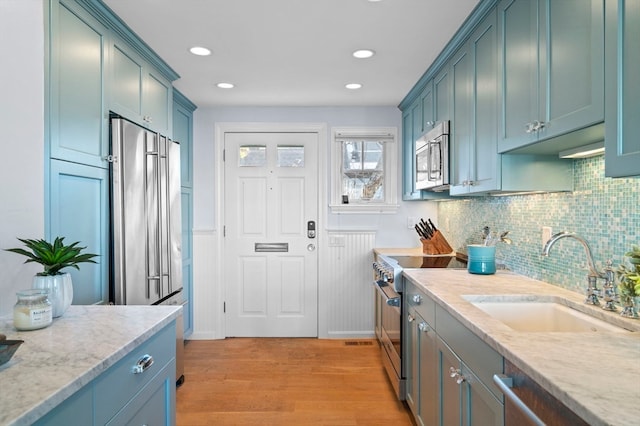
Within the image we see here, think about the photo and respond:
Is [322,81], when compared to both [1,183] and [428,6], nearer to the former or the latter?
[428,6]

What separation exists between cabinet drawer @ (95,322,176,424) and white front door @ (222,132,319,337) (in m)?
2.41

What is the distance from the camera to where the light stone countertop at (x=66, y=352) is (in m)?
0.87

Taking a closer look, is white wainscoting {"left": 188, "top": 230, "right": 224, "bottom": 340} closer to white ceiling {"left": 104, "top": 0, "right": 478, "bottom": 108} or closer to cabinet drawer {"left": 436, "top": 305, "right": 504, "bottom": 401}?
white ceiling {"left": 104, "top": 0, "right": 478, "bottom": 108}

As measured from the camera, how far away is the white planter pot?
4.66 ft

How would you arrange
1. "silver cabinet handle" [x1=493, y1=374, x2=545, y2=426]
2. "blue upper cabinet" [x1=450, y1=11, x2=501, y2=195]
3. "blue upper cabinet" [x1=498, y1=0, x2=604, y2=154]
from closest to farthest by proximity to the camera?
"silver cabinet handle" [x1=493, y1=374, x2=545, y2=426], "blue upper cabinet" [x1=498, y1=0, x2=604, y2=154], "blue upper cabinet" [x1=450, y1=11, x2=501, y2=195]

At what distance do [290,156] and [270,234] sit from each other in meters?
0.83

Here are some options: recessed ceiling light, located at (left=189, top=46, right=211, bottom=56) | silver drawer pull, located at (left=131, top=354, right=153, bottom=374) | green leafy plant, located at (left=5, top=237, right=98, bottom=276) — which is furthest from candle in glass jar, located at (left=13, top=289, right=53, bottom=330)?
recessed ceiling light, located at (left=189, top=46, right=211, bottom=56)

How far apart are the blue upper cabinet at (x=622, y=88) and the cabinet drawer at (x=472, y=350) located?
2.16 ft

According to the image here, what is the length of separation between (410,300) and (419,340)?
27 cm

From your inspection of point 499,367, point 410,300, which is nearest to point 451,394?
point 499,367

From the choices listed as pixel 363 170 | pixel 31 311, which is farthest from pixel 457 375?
pixel 363 170

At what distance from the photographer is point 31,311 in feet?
4.28

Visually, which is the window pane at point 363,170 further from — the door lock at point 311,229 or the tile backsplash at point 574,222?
the tile backsplash at point 574,222

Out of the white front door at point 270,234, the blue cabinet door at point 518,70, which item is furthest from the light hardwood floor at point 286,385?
the blue cabinet door at point 518,70
